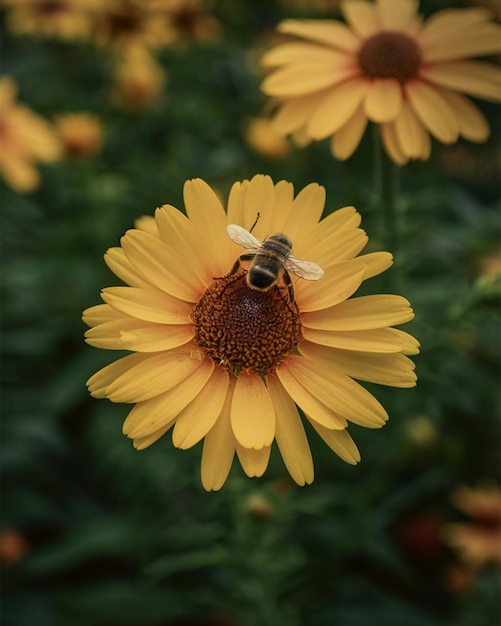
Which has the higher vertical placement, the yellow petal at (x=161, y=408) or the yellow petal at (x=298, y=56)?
the yellow petal at (x=298, y=56)

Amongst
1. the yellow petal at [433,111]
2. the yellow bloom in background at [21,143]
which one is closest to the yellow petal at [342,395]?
the yellow petal at [433,111]

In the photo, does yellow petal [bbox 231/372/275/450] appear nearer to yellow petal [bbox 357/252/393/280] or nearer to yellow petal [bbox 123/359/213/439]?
yellow petal [bbox 123/359/213/439]

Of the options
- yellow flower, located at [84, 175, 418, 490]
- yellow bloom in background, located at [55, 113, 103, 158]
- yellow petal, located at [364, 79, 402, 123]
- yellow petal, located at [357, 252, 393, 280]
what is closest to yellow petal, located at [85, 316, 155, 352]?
yellow flower, located at [84, 175, 418, 490]

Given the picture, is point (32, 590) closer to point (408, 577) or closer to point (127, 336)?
point (408, 577)

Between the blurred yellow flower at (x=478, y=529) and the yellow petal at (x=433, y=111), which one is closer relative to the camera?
the yellow petal at (x=433, y=111)

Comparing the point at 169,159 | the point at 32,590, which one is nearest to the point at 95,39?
the point at 169,159

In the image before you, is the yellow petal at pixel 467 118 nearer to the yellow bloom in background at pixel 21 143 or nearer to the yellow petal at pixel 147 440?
the yellow petal at pixel 147 440
